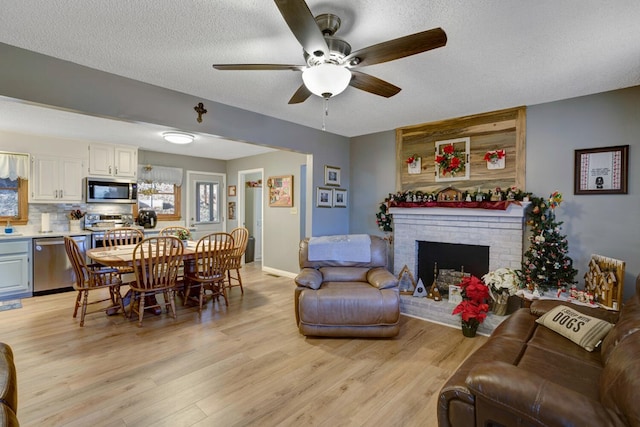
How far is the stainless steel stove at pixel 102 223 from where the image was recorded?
485cm

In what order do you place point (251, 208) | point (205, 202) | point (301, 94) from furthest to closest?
point (251, 208) → point (205, 202) → point (301, 94)

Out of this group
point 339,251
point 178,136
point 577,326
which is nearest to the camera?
point 577,326

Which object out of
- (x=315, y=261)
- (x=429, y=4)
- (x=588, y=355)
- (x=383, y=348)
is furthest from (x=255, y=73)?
(x=588, y=355)

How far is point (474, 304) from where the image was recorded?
10.2 feet

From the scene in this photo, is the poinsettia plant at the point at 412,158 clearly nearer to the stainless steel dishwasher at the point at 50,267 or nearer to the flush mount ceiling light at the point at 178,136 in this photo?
the flush mount ceiling light at the point at 178,136

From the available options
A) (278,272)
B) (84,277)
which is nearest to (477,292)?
(278,272)

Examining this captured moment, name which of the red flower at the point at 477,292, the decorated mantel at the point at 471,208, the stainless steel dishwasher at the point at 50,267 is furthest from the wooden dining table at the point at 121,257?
the red flower at the point at 477,292

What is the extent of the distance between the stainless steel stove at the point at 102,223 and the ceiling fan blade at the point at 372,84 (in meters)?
4.66

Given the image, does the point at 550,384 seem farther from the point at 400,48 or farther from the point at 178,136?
the point at 178,136

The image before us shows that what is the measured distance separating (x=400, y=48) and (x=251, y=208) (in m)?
5.96

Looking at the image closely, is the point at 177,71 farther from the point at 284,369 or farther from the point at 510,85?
the point at 510,85

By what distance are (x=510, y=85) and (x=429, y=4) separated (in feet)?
5.18

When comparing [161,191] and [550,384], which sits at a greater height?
[161,191]

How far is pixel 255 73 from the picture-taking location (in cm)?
253
